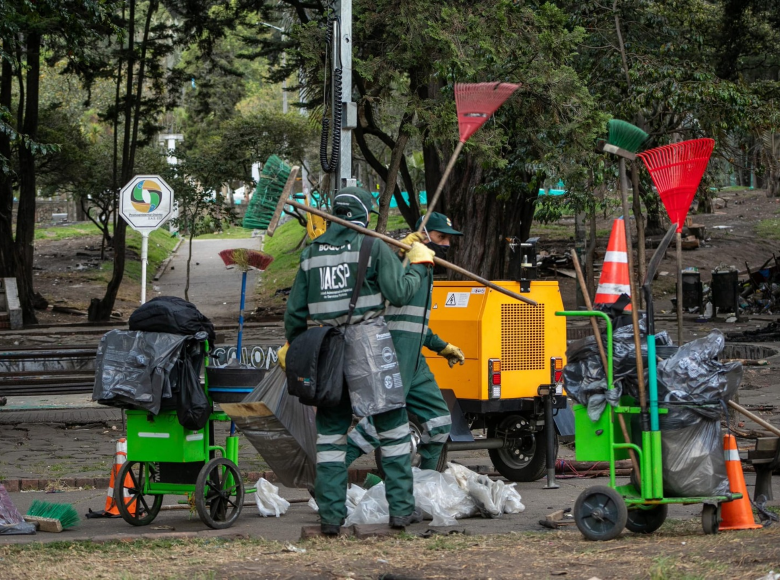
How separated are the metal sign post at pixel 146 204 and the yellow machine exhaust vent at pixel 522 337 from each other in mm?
5440

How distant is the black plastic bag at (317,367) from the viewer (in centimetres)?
591

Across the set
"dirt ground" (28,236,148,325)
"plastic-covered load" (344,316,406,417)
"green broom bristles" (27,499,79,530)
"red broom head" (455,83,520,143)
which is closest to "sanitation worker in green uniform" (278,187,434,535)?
"plastic-covered load" (344,316,406,417)

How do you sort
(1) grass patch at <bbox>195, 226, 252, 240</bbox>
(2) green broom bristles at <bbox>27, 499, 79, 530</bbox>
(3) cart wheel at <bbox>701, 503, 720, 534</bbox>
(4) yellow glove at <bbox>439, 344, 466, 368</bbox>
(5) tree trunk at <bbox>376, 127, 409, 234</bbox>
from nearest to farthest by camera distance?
→ (3) cart wheel at <bbox>701, 503, 720, 534</bbox> < (2) green broom bristles at <bbox>27, 499, 79, 530</bbox> < (4) yellow glove at <bbox>439, 344, 466, 368</bbox> < (5) tree trunk at <bbox>376, 127, 409, 234</bbox> < (1) grass patch at <bbox>195, 226, 252, 240</bbox>

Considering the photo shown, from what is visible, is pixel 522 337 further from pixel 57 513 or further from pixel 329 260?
pixel 57 513

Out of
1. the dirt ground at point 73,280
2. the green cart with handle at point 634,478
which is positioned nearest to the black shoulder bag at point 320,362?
the green cart with handle at point 634,478

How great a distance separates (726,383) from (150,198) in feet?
27.4

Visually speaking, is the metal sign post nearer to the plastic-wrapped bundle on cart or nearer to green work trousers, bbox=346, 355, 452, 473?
green work trousers, bbox=346, 355, 452, 473

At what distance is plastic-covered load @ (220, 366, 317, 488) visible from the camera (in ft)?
21.3

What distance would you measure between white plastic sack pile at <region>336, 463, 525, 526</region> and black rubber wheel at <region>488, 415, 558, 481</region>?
1355mm

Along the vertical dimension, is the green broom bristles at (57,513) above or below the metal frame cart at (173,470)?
below

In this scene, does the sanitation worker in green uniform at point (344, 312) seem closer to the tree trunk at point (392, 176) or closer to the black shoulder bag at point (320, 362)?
the black shoulder bag at point (320, 362)

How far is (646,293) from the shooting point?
5.85 m

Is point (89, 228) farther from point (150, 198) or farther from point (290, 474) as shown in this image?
point (290, 474)

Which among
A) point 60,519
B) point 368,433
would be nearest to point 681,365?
point 368,433
